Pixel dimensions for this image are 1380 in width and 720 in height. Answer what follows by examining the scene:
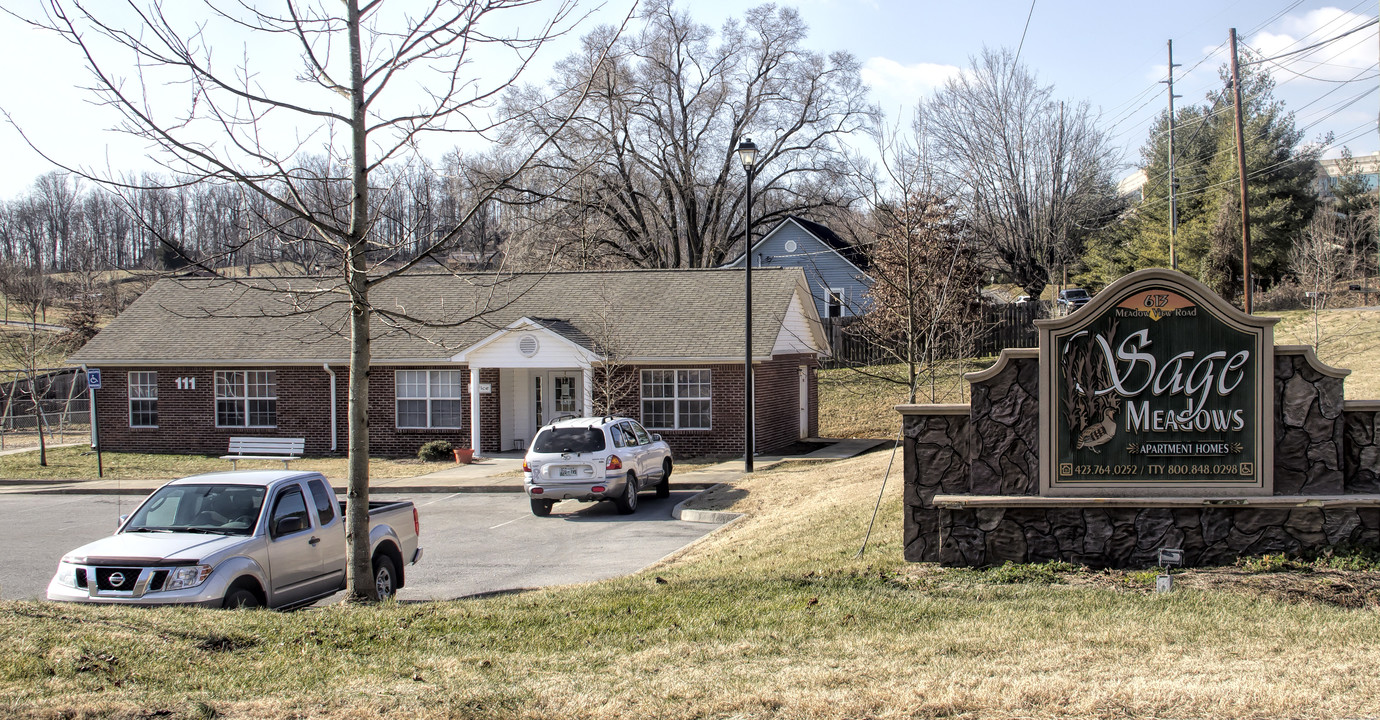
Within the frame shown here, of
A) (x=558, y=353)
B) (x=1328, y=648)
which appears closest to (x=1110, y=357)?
(x=1328, y=648)

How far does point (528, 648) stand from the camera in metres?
6.75

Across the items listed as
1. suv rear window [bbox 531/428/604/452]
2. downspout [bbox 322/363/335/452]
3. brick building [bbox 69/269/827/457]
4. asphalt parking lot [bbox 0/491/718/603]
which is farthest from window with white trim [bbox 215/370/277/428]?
suv rear window [bbox 531/428/604/452]

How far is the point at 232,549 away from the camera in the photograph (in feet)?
27.3

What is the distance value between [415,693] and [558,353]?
19120 mm

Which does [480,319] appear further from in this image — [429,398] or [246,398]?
[246,398]

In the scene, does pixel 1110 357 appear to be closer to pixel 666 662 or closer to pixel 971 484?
pixel 971 484

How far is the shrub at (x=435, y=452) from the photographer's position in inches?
979

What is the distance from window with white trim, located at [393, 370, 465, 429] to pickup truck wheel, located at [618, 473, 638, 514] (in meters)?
10.4

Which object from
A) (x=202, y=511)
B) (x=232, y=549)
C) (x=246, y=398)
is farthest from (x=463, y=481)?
(x=232, y=549)

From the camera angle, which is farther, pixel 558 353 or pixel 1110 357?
pixel 558 353

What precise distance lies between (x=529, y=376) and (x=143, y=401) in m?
11.2

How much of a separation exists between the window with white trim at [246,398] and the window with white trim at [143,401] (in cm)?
206

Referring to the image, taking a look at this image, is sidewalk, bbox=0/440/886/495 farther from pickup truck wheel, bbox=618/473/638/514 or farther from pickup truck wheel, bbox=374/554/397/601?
pickup truck wheel, bbox=374/554/397/601

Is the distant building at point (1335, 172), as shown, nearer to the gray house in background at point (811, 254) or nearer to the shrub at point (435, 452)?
the gray house in background at point (811, 254)
